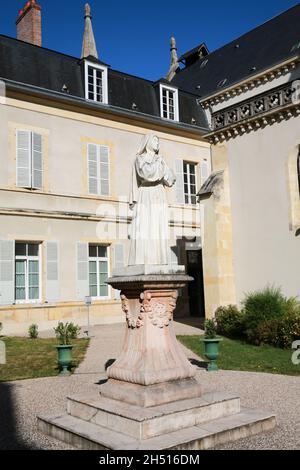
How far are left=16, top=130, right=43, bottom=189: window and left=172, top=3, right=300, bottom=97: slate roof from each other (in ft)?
26.1

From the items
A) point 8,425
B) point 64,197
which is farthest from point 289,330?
point 64,197

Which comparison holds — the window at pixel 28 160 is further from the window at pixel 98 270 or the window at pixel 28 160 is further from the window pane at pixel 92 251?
the window at pixel 98 270

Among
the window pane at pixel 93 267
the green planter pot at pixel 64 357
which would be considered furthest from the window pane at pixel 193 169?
the green planter pot at pixel 64 357

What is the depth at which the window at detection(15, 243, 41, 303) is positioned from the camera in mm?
14875

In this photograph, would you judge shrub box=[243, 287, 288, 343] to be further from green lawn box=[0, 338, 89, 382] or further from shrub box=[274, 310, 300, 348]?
green lawn box=[0, 338, 89, 382]

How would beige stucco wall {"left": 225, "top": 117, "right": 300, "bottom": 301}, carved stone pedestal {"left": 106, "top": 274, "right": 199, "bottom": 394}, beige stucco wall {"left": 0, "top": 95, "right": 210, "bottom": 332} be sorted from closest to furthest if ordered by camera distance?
carved stone pedestal {"left": 106, "top": 274, "right": 199, "bottom": 394} < beige stucco wall {"left": 225, "top": 117, "right": 300, "bottom": 301} < beige stucco wall {"left": 0, "top": 95, "right": 210, "bottom": 332}

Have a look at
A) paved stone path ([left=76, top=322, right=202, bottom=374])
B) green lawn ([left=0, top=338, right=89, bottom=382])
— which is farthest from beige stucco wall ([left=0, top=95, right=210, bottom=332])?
green lawn ([left=0, top=338, right=89, bottom=382])

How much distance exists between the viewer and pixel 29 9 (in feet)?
62.4

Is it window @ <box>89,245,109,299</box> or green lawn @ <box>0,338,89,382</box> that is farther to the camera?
window @ <box>89,245,109,299</box>

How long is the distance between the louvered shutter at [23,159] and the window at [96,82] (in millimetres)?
3263

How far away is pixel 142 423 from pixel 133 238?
2084 mm

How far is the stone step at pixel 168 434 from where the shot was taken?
418cm

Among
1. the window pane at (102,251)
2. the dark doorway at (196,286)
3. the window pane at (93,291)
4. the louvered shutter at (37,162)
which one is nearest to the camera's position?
the louvered shutter at (37,162)
